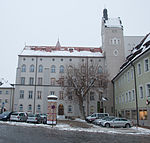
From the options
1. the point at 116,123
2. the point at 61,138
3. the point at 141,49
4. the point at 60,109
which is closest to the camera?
the point at 61,138

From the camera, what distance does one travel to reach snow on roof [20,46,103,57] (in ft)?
169

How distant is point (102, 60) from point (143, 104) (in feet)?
87.8

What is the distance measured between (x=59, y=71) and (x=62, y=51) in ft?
20.3

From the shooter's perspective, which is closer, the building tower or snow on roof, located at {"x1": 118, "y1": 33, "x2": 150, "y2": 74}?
snow on roof, located at {"x1": 118, "y1": 33, "x2": 150, "y2": 74}

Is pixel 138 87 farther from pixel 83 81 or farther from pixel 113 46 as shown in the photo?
pixel 113 46

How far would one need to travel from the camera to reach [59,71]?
1982 inches

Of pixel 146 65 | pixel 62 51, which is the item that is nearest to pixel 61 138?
pixel 146 65

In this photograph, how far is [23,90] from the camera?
4822cm

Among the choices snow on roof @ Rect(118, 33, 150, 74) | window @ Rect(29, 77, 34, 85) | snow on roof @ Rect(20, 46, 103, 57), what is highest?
snow on roof @ Rect(20, 46, 103, 57)

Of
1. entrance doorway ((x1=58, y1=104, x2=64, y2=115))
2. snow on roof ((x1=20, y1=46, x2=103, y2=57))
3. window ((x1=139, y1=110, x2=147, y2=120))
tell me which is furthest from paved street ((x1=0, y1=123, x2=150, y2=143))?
snow on roof ((x1=20, y1=46, x2=103, y2=57))

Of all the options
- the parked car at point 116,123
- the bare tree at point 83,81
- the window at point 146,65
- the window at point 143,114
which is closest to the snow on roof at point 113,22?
the bare tree at point 83,81

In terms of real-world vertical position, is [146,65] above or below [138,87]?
above

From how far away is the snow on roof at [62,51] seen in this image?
5141 cm

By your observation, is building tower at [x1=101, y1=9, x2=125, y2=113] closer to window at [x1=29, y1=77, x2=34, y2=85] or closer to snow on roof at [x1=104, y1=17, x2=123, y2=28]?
snow on roof at [x1=104, y1=17, x2=123, y2=28]
